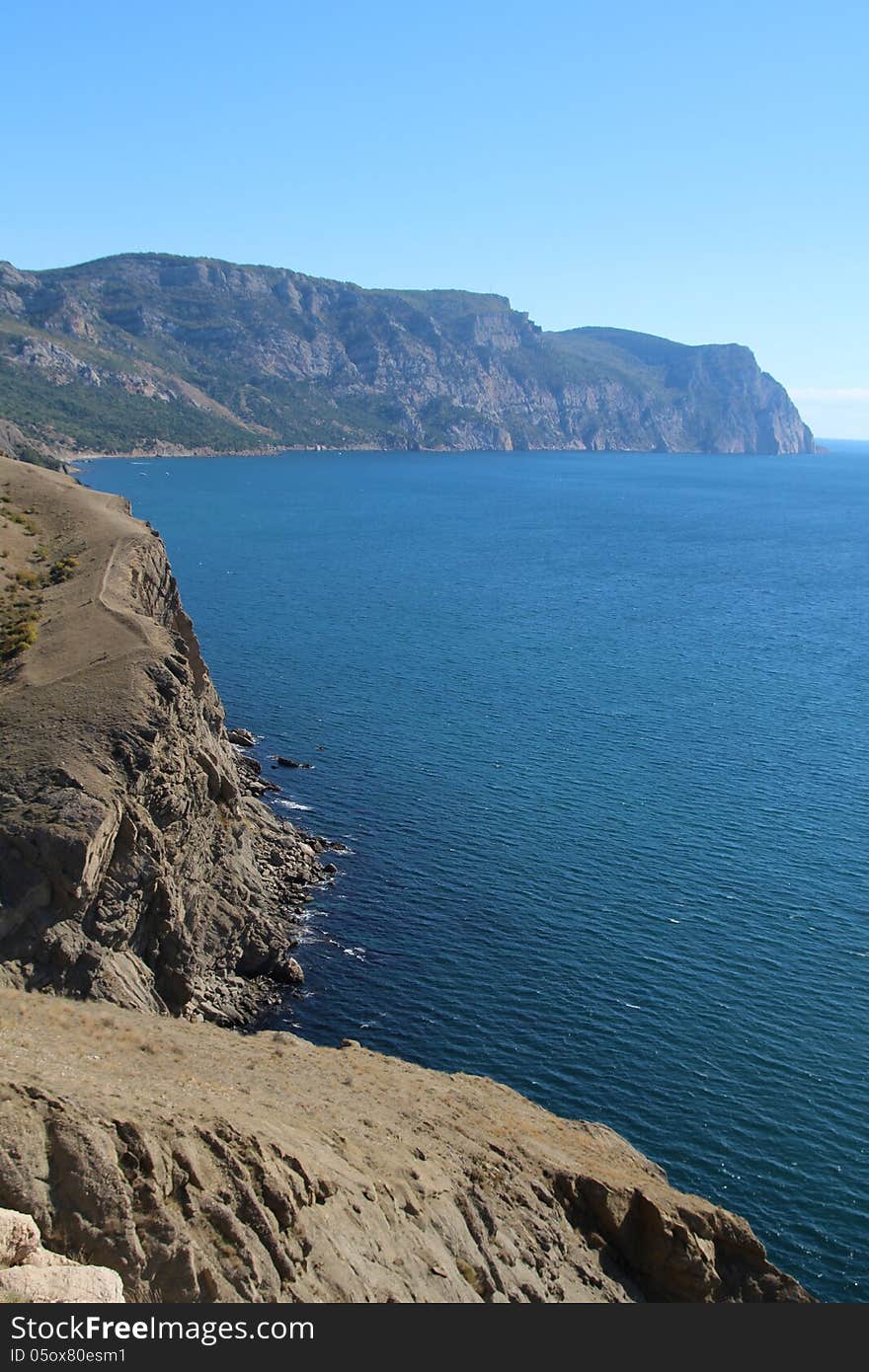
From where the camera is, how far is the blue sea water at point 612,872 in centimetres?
5072

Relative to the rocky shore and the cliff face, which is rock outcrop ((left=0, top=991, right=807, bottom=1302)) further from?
the cliff face

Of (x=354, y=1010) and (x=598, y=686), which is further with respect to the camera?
(x=598, y=686)

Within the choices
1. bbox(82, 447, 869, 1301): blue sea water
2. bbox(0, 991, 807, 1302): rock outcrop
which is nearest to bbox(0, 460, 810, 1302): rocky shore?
bbox(0, 991, 807, 1302): rock outcrop

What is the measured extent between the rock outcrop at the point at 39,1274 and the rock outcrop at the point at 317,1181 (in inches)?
101

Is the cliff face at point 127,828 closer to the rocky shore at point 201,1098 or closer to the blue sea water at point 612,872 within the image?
the rocky shore at point 201,1098

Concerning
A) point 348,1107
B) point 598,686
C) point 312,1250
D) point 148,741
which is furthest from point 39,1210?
point 598,686

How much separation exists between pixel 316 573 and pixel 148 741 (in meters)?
120

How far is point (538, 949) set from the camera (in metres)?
63.0

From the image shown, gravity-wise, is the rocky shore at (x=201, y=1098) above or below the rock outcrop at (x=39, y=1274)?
below

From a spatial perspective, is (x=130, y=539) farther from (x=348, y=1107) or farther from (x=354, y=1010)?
(x=348, y=1107)

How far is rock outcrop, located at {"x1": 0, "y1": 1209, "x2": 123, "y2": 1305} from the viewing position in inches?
829

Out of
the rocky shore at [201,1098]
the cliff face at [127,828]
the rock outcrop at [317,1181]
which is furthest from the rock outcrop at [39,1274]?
the cliff face at [127,828]

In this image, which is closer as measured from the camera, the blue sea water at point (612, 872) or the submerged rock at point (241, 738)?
the blue sea water at point (612, 872)

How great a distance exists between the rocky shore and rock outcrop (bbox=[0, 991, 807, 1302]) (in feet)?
0.29
